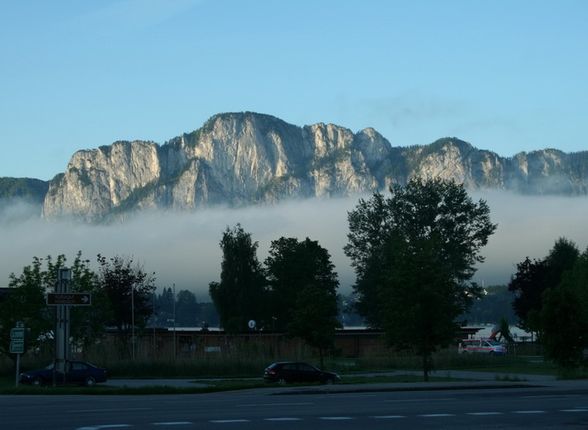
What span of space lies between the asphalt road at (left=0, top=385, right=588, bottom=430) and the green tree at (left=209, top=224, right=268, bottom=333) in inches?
3279

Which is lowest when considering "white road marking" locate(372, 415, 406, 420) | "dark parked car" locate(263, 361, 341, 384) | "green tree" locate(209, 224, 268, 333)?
"white road marking" locate(372, 415, 406, 420)

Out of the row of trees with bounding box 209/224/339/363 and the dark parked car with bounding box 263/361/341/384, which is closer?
the dark parked car with bounding box 263/361/341/384

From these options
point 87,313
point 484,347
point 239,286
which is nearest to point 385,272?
point 484,347

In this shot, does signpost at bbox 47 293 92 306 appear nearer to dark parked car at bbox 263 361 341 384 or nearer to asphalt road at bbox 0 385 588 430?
asphalt road at bbox 0 385 588 430

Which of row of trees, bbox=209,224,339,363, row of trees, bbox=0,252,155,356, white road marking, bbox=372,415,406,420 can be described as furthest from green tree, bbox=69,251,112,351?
row of trees, bbox=209,224,339,363

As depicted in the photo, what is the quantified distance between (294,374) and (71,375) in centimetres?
1102

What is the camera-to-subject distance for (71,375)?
5062 cm

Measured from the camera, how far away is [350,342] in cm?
10231

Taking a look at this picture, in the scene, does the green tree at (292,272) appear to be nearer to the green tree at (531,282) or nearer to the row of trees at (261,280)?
the row of trees at (261,280)

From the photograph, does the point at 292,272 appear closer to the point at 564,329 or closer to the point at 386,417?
the point at 564,329

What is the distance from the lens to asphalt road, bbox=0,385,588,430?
24.1 metres

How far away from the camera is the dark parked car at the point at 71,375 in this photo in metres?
49.8

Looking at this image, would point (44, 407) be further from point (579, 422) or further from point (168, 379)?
point (168, 379)

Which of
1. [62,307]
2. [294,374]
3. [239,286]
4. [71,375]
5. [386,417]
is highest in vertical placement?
[239,286]
